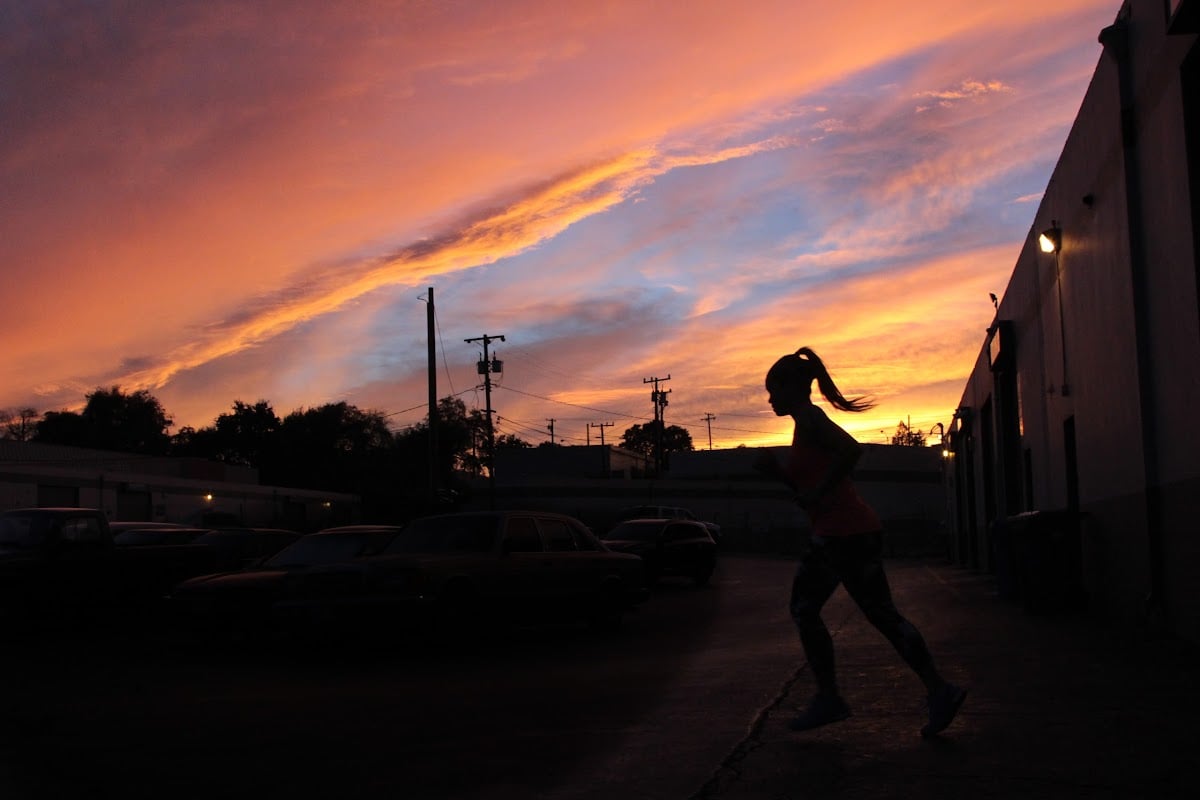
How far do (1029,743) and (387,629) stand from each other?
699cm

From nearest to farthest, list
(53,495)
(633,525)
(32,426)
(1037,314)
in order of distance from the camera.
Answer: (1037,314)
(633,525)
(53,495)
(32,426)

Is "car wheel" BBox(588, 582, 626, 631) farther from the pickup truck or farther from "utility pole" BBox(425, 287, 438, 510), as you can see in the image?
"utility pole" BBox(425, 287, 438, 510)

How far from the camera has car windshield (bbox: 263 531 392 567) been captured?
44.9 feet

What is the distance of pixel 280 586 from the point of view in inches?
479

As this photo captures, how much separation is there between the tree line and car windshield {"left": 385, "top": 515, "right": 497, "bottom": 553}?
65.2 meters

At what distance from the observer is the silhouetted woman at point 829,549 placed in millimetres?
5855

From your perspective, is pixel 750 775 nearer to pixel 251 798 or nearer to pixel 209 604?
pixel 251 798

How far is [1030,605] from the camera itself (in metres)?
13.7

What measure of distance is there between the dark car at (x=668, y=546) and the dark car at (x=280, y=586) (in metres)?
9.45

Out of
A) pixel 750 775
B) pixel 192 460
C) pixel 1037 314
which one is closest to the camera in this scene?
pixel 750 775

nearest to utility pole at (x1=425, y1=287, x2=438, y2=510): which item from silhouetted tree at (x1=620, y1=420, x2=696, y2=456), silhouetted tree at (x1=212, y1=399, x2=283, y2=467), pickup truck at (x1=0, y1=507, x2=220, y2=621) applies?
pickup truck at (x1=0, y1=507, x2=220, y2=621)

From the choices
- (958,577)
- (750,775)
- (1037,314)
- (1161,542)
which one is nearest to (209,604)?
(750,775)

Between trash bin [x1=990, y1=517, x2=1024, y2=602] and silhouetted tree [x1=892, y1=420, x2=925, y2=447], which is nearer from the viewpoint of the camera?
trash bin [x1=990, y1=517, x2=1024, y2=602]

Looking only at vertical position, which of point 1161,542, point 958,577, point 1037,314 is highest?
point 1037,314
